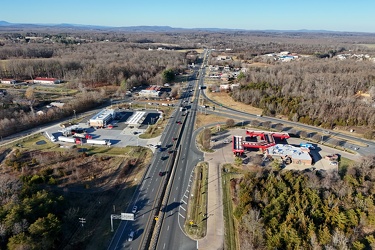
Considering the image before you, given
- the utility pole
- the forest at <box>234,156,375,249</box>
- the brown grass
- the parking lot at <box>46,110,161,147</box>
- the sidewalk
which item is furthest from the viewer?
the brown grass

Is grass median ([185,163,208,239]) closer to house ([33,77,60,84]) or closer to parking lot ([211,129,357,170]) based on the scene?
parking lot ([211,129,357,170])

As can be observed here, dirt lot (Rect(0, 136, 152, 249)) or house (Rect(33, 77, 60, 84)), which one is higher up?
house (Rect(33, 77, 60, 84))

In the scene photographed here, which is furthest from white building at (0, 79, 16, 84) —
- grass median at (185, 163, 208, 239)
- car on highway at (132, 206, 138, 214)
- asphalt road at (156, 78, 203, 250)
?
car on highway at (132, 206, 138, 214)

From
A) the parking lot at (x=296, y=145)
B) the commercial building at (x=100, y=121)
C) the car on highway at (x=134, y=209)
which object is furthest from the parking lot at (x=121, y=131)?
the car on highway at (x=134, y=209)

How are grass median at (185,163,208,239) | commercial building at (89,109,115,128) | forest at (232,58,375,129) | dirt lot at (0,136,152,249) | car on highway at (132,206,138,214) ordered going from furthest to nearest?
forest at (232,58,375,129) → commercial building at (89,109,115,128) → car on highway at (132,206,138,214) → grass median at (185,163,208,239) → dirt lot at (0,136,152,249)

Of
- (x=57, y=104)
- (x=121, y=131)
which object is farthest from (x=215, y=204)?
(x=57, y=104)

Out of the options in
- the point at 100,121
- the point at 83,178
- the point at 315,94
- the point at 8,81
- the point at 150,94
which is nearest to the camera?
the point at 83,178

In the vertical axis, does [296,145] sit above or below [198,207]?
above

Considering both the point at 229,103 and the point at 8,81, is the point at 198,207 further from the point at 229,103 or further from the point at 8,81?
the point at 8,81
